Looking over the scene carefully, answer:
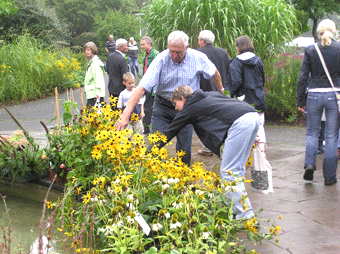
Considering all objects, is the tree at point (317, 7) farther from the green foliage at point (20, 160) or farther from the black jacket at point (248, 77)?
the green foliage at point (20, 160)

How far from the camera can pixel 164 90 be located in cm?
498

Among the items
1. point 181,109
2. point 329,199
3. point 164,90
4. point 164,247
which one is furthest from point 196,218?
point 329,199

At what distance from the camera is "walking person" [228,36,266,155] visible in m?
6.06

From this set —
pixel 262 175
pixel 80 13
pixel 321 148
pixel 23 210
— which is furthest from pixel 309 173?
pixel 80 13

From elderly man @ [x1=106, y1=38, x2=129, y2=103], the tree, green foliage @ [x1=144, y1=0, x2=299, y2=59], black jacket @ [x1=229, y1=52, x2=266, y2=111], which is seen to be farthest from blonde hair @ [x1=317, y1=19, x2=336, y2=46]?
Answer: the tree

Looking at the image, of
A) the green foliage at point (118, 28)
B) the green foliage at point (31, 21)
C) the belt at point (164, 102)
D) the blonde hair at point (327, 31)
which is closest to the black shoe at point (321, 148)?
the blonde hair at point (327, 31)

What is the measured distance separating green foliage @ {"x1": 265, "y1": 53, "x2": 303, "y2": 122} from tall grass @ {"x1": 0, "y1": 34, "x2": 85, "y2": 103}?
25.5 feet

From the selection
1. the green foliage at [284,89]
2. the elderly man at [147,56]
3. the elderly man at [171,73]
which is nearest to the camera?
the elderly man at [171,73]

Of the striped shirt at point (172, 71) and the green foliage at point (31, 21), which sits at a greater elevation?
the green foliage at point (31, 21)

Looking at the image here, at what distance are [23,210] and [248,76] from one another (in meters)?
3.25

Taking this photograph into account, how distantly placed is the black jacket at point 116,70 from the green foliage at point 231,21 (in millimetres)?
3494

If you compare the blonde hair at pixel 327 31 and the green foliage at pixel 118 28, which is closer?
the blonde hair at pixel 327 31

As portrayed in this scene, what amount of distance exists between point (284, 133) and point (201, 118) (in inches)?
229

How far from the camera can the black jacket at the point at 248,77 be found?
239 inches
